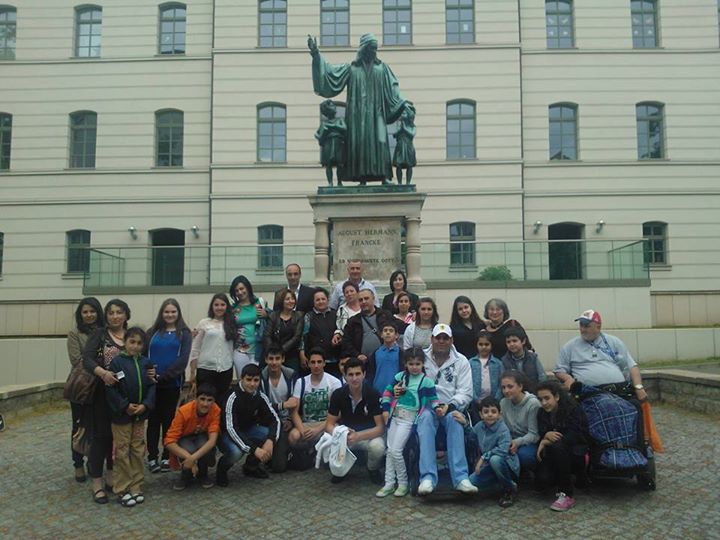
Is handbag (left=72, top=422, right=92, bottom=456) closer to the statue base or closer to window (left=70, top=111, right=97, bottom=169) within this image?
the statue base

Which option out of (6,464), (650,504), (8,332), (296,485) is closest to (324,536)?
(296,485)

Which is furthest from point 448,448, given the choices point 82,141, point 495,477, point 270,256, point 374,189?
point 82,141

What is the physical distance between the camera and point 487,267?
15742 mm

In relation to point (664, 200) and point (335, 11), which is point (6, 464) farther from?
point (664, 200)

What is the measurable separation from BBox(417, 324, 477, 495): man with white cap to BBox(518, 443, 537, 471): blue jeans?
20.4 inches

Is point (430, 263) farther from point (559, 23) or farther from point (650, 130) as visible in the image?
point (559, 23)

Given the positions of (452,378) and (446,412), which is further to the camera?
(452,378)

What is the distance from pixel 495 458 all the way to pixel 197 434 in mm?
2760

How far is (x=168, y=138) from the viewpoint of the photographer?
81.4 ft

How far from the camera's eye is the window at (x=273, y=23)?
79.6 ft

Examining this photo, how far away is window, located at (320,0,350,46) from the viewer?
2402 cm

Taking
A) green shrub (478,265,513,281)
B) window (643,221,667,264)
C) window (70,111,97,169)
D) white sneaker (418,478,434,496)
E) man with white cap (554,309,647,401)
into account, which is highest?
window (70,111,97,169)

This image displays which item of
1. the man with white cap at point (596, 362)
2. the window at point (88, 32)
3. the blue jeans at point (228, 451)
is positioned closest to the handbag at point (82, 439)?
the blue jeans at point (228, 451)

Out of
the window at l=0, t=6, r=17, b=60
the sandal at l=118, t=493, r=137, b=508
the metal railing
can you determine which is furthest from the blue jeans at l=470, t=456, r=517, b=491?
the window at l=0, t=6, r=17, b=60
